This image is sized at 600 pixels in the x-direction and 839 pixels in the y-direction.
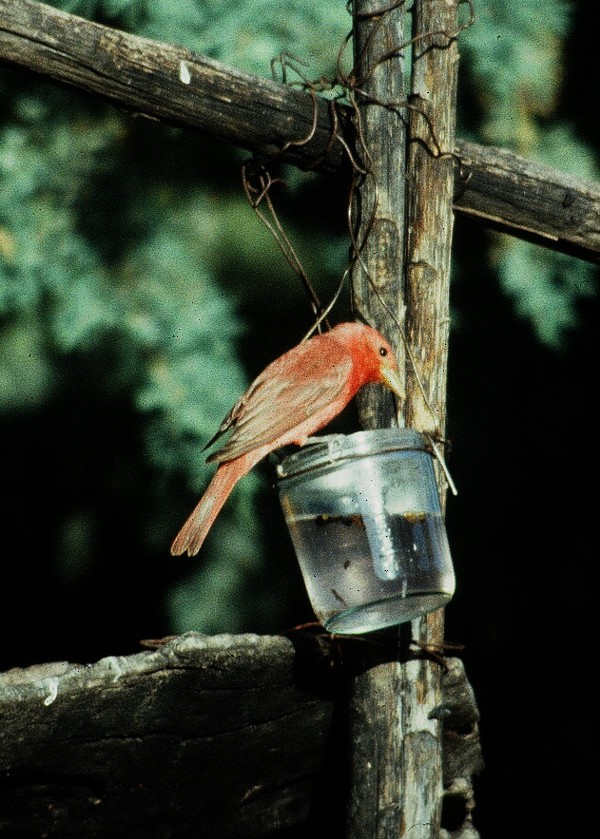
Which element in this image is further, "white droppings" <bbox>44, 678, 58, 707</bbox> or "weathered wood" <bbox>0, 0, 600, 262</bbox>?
"weathered wood" <bbox>0, 0, 600, 262</bbox>

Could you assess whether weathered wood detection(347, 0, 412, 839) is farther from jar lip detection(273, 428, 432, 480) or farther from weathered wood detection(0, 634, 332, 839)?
jar lip detection(273, 428, 432, 480)

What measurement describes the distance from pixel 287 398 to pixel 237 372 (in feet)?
3.26

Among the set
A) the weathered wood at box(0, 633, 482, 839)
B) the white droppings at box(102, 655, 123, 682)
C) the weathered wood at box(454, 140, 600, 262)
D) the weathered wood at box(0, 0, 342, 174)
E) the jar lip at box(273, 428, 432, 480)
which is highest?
the weathered wood at box(0, 0, 342, 174)

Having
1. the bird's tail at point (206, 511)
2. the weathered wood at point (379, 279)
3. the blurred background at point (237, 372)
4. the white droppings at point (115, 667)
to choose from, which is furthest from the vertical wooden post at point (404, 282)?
the blurred background at point (237, 372)

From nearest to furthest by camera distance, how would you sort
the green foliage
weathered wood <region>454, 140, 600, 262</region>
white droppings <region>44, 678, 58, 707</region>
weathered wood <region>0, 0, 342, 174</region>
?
1. white droppings <region>44, 678, 58, 707</region>
2. weathered wood <region>0, 0, 342, 174</region>
3. weathered wood <region>454, 140, 600, 262</region>
4. the green foliage

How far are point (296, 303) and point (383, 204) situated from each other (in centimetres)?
125

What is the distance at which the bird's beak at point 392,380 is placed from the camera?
271 cm

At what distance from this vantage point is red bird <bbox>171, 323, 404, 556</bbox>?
268 centimetres

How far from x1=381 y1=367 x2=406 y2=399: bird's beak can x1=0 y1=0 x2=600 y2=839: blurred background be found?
101cm

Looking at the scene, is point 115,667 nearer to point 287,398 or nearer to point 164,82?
point 287,398

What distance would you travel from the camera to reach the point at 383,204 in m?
2.80

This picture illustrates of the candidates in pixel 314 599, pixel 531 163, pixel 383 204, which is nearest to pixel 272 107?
pixel 383 204

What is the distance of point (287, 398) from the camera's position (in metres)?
2.78

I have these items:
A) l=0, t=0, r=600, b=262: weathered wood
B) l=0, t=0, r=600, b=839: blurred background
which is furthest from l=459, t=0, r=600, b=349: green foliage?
l=0, t=0, r=600, b=262: weathered wood
